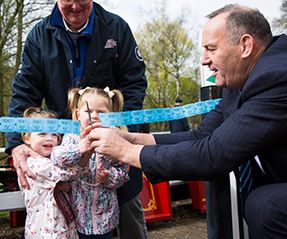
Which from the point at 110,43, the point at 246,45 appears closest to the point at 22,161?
the point at 110,43

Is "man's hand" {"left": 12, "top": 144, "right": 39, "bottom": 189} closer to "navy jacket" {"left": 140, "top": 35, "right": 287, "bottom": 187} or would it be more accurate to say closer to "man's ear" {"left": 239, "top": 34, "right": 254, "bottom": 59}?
"navy jacket" {"left": 140, "top": 35, "right": 287, "bottom": 187}

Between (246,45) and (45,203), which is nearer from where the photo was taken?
(246,45)

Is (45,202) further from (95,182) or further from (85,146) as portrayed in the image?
(85,146)

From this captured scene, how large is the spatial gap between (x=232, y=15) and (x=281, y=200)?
0.91m

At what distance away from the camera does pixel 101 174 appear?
7.59 ft

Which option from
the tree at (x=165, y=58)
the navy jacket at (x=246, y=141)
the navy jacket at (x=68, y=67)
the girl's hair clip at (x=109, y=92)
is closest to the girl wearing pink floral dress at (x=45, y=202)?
the navy jacket at (x=68, y=67)

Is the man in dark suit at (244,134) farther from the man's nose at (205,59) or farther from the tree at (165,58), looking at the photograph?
the tree at (165,58)

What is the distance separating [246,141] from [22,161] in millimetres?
1313

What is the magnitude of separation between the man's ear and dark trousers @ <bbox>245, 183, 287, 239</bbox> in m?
0.66

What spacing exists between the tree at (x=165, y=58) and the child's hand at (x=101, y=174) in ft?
94.4

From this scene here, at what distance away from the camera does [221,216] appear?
262cm

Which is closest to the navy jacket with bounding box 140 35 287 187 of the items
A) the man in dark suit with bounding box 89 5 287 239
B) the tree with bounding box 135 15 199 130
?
the man in dark suit with bounding box 89 5 287 239

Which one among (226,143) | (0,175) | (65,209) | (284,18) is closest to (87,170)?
(65,209)

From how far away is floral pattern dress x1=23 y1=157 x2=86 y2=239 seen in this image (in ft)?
7.50
